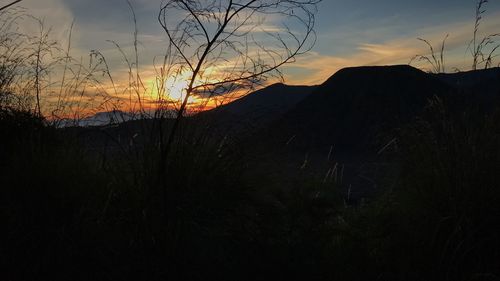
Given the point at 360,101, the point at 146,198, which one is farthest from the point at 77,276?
the point at 360,101

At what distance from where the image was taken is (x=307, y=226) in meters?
3.66

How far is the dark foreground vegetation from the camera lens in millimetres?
3150

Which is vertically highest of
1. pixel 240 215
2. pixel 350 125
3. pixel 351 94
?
pixel 351 94

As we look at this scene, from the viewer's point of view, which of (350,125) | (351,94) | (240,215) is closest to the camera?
(240,215)

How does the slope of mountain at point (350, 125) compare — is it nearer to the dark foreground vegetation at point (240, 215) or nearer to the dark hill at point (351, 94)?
the dark hill at point (351, 94)

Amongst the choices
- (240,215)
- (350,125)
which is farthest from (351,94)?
(240,215)

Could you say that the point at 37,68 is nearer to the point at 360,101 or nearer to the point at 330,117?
the point at 360,101

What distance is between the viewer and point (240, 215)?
11.7ft

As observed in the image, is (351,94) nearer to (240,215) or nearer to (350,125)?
(350,125)

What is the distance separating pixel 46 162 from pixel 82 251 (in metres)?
0.77

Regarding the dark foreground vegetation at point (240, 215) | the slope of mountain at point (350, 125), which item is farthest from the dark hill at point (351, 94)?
the dark foreground vegetation at point (240, 215)

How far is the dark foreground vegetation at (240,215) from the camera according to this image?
315cm

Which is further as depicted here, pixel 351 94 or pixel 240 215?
pixel 351 94

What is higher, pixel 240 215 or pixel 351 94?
pixel 351 94
